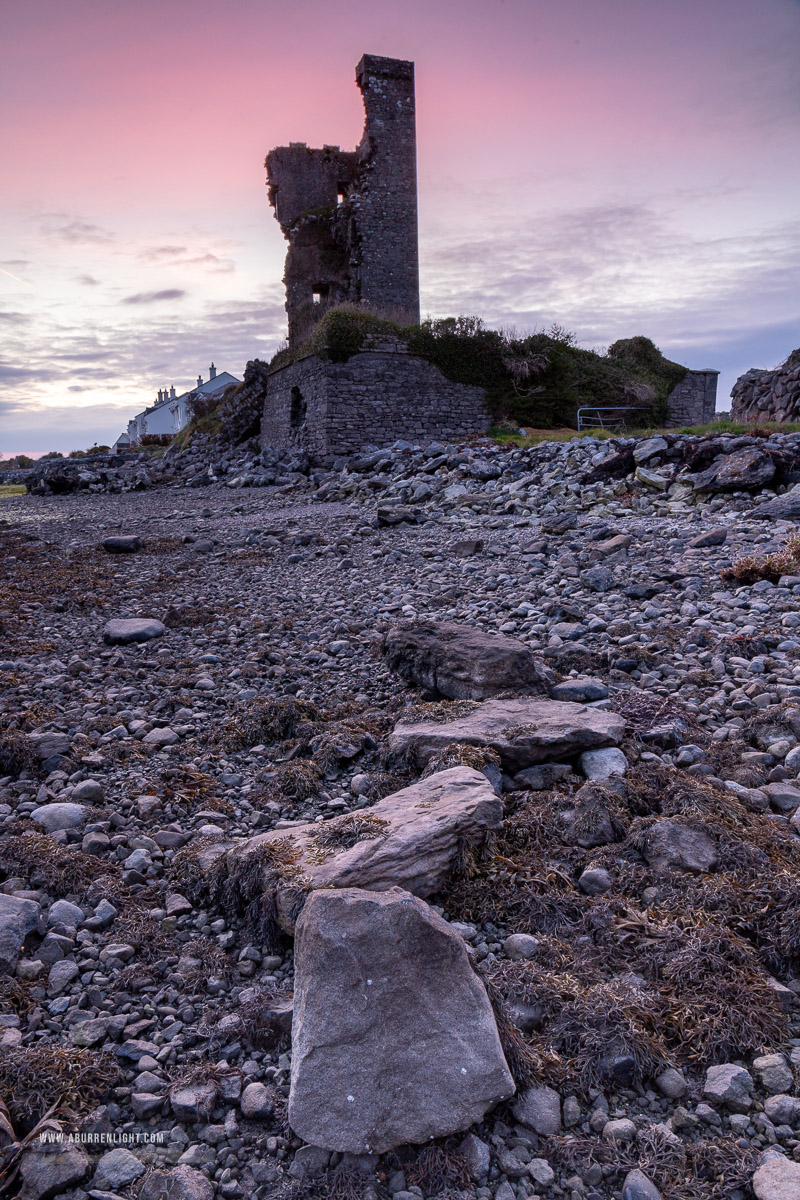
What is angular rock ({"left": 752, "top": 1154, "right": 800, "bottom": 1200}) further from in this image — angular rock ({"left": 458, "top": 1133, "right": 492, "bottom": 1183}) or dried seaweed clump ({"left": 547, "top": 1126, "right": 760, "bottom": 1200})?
angular rock ({"left": 458, "top": 1133, "right": 492, "bottom": 1183})

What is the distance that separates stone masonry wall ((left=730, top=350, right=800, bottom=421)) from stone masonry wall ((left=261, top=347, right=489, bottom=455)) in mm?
8355

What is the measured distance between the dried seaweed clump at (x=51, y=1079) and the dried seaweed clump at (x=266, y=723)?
2081 mm

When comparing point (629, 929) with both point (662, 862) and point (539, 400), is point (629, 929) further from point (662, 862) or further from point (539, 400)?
point (539, 400)

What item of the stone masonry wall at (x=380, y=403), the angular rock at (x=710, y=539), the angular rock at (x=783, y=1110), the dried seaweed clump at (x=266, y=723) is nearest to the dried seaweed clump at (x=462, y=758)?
the dried seaweed clump at (x=266, y=723)

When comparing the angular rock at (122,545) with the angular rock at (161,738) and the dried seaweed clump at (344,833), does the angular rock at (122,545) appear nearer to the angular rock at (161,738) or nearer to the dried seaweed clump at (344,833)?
the angular rock at (161,738)

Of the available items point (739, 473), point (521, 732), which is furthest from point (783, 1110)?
point (739, 473)

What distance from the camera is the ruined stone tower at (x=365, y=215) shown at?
2562 cm

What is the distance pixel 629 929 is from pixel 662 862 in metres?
0.38

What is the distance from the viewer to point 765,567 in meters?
6.03

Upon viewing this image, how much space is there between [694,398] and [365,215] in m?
13.4

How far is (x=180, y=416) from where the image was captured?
6375 cm

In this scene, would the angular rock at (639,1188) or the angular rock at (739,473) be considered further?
the angular rock at (739,473)

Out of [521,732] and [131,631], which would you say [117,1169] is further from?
[131,631]

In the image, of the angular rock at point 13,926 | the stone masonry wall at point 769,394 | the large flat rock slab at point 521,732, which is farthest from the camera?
the stone masonry wall at point 769,394
